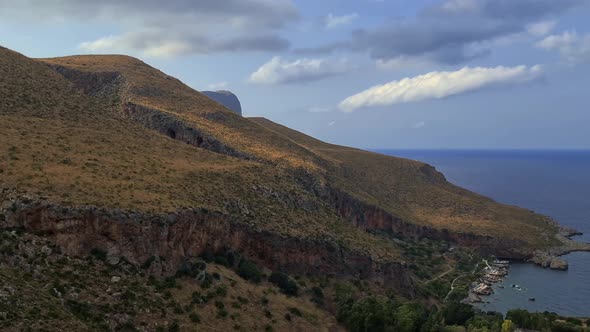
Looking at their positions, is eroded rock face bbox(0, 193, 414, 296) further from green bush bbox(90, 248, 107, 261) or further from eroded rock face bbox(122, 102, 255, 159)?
eroded rock face bbox(122, 102, 255, 159)

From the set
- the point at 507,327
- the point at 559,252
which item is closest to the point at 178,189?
the point at 507,327

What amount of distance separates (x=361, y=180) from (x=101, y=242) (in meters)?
97.8

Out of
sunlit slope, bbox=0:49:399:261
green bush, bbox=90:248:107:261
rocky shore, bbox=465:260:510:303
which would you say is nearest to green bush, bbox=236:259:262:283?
sunlit slope, bbox=0:49:399:261

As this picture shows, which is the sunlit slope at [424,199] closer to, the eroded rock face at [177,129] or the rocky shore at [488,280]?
the rocky shore at [488,280]

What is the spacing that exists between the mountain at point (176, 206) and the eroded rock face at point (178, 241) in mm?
126

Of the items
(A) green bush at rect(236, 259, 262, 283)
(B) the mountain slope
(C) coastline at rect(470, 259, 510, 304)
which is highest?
(B) the mountain slope

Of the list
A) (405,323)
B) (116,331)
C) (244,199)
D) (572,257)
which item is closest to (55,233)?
(116,331)

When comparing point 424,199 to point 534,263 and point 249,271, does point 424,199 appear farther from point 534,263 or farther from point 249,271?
point 249,271

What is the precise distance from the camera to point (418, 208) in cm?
12938

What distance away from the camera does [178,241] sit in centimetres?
4884

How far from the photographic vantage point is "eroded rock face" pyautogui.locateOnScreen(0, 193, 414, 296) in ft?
130

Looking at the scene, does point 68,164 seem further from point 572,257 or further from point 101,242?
point 572,257

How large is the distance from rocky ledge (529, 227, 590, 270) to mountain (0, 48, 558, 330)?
3442 mm

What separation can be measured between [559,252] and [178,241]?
101008 millimetres
